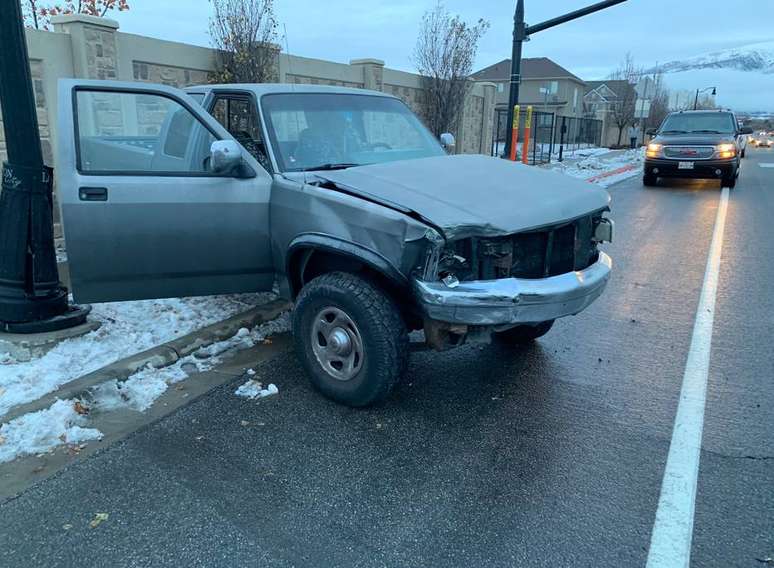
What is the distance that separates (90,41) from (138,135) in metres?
4.17

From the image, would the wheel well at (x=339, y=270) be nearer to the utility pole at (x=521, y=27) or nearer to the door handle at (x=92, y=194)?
the door handle at (x=92, y=194)

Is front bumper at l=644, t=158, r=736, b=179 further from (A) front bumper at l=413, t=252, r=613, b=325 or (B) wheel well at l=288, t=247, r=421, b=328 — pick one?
(B) wheel well at l=288, t=247, r=421, b=328

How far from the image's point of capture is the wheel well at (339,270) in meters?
3.63

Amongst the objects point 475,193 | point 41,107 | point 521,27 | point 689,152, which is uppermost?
point 521,27

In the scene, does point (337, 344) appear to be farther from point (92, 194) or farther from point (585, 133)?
point (585, 133)

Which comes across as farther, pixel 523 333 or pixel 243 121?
pixel 523 333

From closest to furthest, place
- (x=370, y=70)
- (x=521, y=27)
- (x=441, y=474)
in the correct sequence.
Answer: (x=441, y=474)
(x=521, y=27)
(x=370, y=70)

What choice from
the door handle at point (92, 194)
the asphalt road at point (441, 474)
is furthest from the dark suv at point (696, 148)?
the door handle at point (92, 194)

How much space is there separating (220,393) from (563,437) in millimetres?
2222

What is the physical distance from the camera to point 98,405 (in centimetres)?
373

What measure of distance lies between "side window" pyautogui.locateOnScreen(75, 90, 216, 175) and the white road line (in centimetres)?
347

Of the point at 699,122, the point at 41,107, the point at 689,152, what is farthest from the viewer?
the point at 699,122

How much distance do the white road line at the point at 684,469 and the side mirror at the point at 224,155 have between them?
3127 millimetres

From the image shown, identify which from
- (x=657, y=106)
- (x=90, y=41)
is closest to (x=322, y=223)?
(x=90, y=41)
